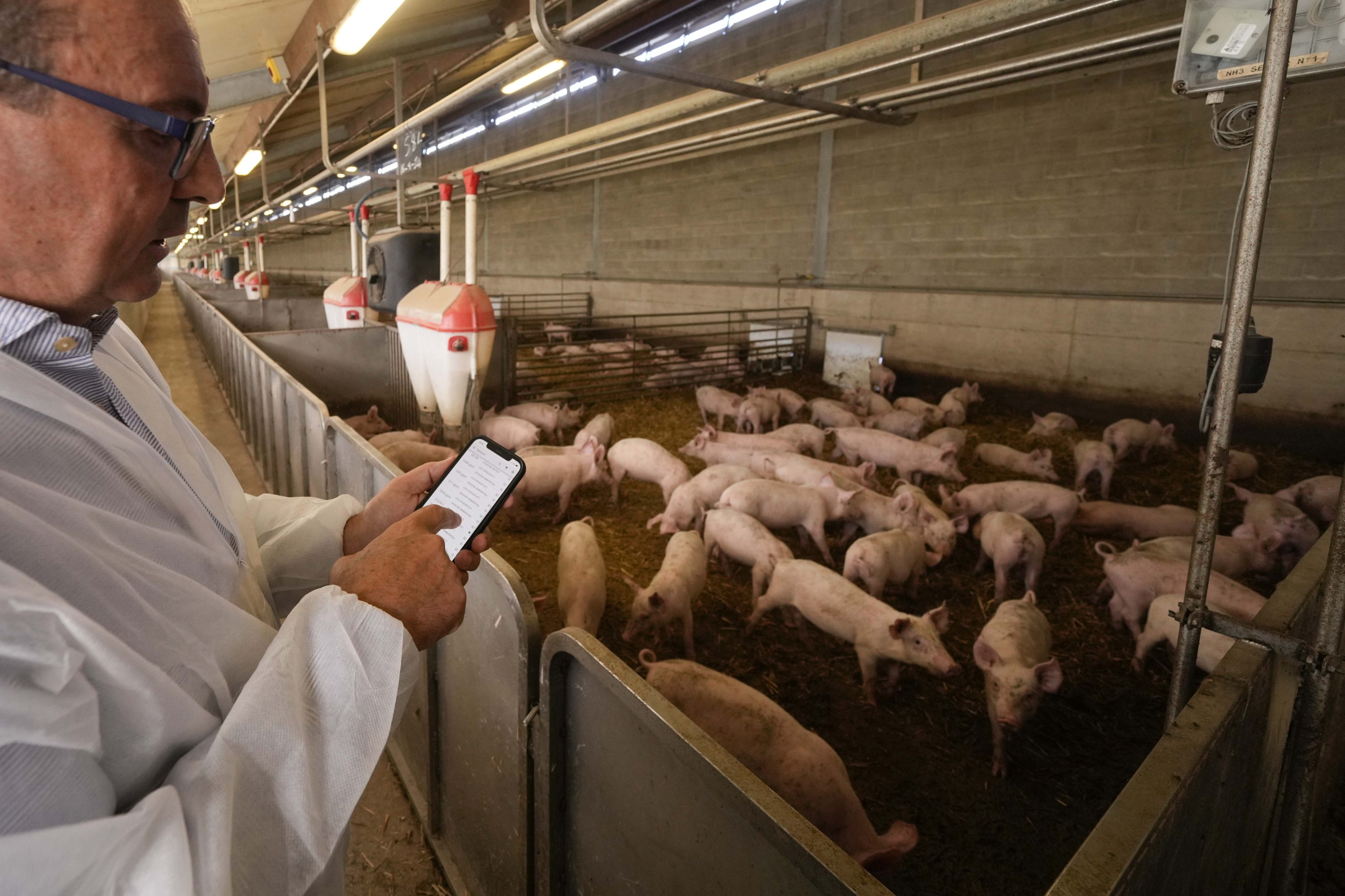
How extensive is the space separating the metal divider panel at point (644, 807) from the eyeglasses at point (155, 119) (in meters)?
0.84

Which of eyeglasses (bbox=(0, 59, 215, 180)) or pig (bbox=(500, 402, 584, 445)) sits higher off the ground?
eyeglasses (bbox=(0, 59, 215, 180))

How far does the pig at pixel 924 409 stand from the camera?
22.2 feet

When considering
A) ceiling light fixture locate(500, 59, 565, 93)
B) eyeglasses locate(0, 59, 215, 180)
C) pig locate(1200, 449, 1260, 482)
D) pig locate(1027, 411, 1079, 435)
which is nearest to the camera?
eyeglasses locate(0, 59, 215, 180)

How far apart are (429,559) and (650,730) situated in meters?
0.41

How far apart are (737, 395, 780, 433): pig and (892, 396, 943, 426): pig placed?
1.16m

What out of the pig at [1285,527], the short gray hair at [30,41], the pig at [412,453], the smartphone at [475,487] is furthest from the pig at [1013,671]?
the pig at [412,453]

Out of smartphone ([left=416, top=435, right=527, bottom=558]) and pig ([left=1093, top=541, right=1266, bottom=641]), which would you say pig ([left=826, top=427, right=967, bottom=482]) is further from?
smartphone ([left=416, top=435, right=527, bottom=558])

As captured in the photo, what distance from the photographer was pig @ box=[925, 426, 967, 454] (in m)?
5.67

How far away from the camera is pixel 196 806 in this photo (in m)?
0.72

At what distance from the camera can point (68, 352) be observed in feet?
2.80

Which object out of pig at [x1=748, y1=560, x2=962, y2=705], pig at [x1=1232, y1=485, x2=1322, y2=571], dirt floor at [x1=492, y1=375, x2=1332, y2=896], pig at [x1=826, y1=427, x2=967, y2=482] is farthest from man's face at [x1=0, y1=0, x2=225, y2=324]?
pig at [x1=826, y1=427, x2=967, y2=482]

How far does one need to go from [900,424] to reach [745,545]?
→ 3.30 m

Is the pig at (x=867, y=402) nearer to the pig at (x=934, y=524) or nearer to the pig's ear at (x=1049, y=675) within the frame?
the pig at (x=934, y=524)

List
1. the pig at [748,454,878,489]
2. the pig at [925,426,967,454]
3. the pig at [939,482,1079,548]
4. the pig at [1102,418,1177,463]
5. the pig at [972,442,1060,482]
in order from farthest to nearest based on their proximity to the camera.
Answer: the pig at [1102,418,1177,463] < the pig at [925,426,967,454] < the pig at [972,442,1060,482] < the pig at [748,454,878,489] < the pig at [939,482,1079,548]
